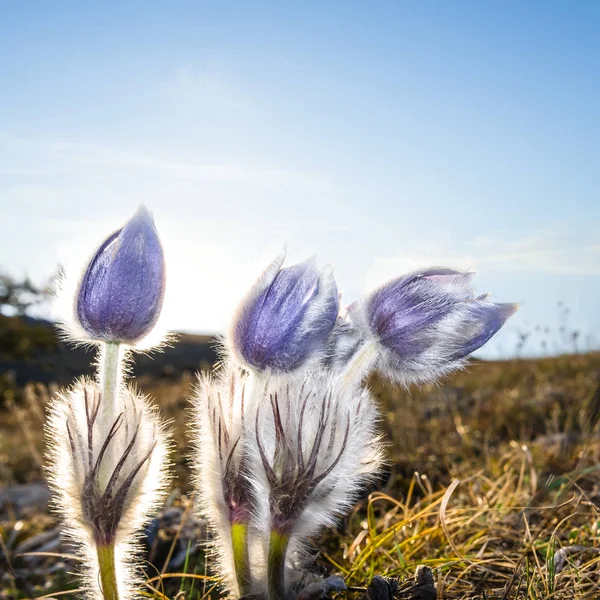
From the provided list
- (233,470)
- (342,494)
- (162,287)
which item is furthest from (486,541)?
(162,287)

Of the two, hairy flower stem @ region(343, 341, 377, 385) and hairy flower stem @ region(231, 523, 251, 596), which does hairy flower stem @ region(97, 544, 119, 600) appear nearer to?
hairy flower stem @ region(231, 523, 251, 596)

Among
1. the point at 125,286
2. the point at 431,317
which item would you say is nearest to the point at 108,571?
the point at 125,286

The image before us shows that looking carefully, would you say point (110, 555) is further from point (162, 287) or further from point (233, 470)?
point (162, 287)

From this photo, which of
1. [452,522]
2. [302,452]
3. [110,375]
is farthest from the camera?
[452,522]

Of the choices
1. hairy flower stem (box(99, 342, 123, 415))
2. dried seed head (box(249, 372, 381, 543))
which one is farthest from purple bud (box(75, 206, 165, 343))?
dried seed head (box(249, 372, 381, 543))

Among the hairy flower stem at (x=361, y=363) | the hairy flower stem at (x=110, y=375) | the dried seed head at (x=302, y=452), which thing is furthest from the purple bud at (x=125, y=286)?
the hairy flower stem at (x=361, y=363)

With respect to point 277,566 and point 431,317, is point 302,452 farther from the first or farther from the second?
point 431,317
